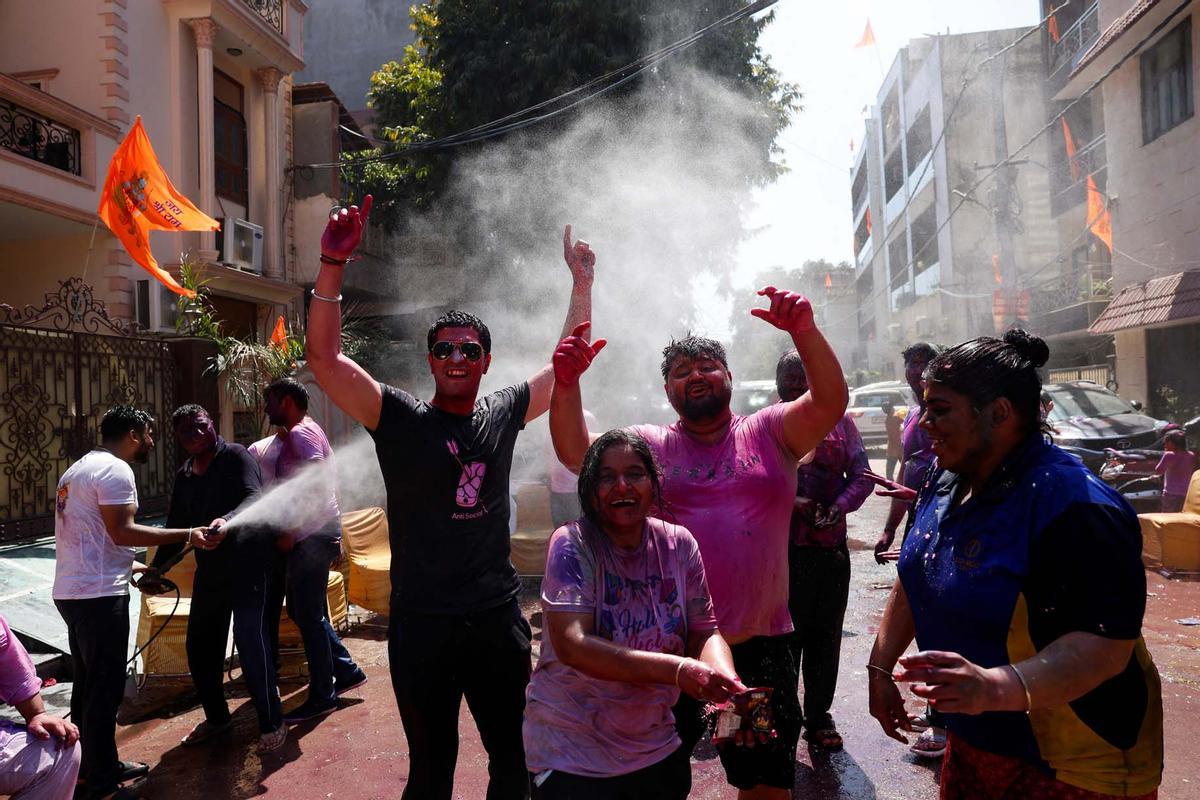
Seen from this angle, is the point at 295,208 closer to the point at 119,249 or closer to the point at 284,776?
the point at 119,249

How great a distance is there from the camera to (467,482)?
9.84 ft

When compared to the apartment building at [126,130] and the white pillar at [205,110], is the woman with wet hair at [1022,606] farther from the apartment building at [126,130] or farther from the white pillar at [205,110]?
the white pillar at [205,110]

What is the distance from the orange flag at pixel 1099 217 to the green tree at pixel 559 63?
623cm

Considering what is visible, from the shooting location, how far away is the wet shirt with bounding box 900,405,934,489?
178 inches

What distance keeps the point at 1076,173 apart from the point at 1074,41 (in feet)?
10.0

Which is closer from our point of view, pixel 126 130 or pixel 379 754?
pixel 379 754

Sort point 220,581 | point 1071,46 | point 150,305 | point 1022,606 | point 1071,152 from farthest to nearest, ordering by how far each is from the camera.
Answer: point 1071,152 → point 1071,46 → point 150,305 → point 220,581 → point 1022,606

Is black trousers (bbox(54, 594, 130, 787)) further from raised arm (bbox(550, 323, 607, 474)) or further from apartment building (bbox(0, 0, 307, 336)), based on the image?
apartment building (bbox(0, 0, 307, 336))

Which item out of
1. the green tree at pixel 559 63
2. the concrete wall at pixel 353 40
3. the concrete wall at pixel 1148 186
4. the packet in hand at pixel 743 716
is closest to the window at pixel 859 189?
the concrete wall at pixel 353 40

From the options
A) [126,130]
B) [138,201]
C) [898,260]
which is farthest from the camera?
[898,260]

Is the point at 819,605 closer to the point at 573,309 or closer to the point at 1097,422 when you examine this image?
the point at 573,309

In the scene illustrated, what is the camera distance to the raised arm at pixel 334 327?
2.85 m

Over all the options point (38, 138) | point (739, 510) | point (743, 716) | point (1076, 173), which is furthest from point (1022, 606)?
point (1076, 173)

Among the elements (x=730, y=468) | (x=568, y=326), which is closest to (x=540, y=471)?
(x=568, y=326)
